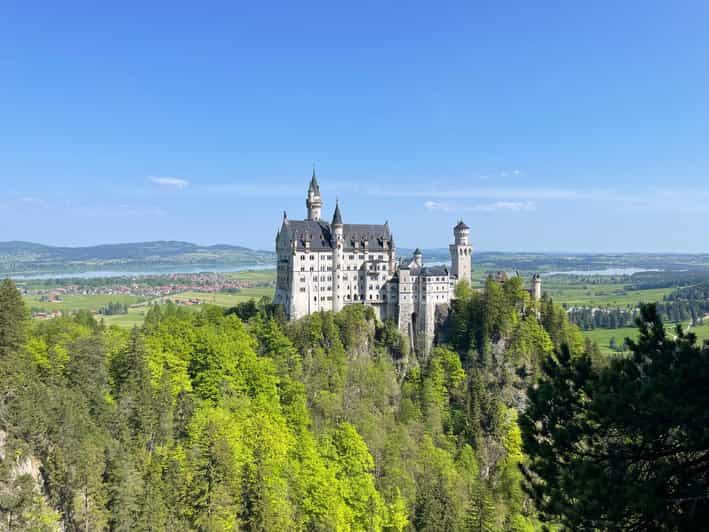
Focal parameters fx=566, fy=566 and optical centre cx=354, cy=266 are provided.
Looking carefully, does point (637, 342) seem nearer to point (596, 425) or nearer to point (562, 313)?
point (596, 425)

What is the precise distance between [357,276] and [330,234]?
8447mm

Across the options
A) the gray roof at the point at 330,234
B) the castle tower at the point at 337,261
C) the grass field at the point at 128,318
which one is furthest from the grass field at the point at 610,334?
the grass field at the point at 128,318

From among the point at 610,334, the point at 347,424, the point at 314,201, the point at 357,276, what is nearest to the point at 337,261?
the point at 357,276

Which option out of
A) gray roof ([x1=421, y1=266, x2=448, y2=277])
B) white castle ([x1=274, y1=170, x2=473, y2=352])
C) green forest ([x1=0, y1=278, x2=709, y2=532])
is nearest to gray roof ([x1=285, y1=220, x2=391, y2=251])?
white castle ([x1=274, y1=170, x2=473, y2=352])

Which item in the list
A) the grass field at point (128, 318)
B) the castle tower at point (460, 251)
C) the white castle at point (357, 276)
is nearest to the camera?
the white castle at point (357, 276)

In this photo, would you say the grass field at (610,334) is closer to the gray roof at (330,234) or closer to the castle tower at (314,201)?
the gray roof at (330,234)

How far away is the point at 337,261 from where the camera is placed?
93.3 metres

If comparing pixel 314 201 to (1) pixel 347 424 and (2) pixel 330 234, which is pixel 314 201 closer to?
(2) pixel 330 234

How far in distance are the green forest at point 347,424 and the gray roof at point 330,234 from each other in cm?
1254

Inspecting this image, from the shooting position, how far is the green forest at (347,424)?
1759 centimetres

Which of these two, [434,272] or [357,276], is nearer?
[357,276]

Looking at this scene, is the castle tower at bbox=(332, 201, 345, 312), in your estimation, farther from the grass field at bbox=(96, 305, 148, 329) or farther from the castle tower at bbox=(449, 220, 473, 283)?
the grass field at bbox=(96, 305, 148, 329)

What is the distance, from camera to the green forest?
17594mm

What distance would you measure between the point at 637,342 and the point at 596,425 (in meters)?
3.31
